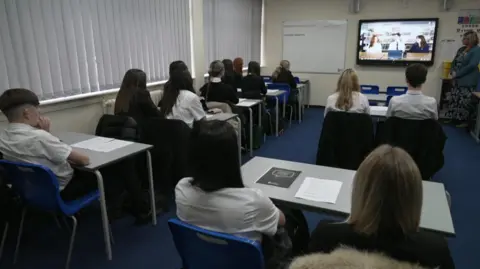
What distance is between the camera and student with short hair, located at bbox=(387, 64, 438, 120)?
10.2 ft

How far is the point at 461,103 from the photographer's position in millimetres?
6027

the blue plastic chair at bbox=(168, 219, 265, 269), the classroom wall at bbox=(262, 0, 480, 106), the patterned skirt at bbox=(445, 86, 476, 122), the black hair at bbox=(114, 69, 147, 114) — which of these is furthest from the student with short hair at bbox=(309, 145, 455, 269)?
the classroom wall at bbox=(262, 0, 480, 106)

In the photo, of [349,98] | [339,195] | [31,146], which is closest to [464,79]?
[349,98]

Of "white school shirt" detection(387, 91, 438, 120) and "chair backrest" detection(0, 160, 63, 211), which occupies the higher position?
"white school shirt" detection(387, 91, 438, 120)

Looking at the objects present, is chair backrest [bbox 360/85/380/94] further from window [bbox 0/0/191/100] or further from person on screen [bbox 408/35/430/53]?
window [bbox 0/0/191/100]

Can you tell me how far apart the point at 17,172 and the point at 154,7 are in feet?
10.1

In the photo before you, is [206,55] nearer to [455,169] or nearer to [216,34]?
[216,34]

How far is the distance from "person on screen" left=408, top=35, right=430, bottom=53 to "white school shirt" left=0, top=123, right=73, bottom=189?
6757 millimetres

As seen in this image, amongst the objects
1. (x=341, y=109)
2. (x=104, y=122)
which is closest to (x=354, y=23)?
(x=341, y=109)

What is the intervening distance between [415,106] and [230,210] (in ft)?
7.98

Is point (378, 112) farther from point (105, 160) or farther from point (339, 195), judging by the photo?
point (105, 160)

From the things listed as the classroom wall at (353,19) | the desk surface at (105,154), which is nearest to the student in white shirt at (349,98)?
the desk surface at (105,154)

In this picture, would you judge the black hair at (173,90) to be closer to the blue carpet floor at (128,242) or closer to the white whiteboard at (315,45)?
the blue carpet floor at (128,242)

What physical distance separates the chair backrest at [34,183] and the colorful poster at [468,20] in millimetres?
7274
